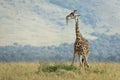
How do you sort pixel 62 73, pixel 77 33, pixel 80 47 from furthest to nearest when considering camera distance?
pixel 77 33
pixel 80 47
pixel 62 73

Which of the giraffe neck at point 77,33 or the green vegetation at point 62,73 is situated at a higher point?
the giraffe neck at point 77,33

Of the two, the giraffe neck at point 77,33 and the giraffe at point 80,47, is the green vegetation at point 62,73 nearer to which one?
the giraffe at point 80,47

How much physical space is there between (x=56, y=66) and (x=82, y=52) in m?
1.12

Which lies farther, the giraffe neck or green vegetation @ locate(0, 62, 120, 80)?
the giraffe neck

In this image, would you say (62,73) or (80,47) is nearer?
(62,73)

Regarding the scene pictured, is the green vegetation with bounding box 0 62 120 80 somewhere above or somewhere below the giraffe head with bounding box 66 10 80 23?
below

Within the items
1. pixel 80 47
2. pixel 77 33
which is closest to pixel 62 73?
pixel 80 47

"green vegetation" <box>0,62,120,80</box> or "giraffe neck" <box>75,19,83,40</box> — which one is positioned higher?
"giraffe neck" <box>75,19,83,40</box>

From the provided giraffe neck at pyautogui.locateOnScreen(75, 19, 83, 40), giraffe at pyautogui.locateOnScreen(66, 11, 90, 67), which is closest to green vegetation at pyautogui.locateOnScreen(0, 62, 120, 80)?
giraffe at pyautogui.locateOnScreen(66, 11, 90, 67)

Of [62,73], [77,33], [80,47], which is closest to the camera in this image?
[62,73]

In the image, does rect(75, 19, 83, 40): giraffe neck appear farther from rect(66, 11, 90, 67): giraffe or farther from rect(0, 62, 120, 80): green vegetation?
rect(0, 62, 120, 80): green vegetation

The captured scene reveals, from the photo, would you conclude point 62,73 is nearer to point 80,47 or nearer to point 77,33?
point 80,47

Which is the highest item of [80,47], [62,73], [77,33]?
[77,33]

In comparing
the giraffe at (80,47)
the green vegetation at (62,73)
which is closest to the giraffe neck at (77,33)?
the giraffe at (80,47)
